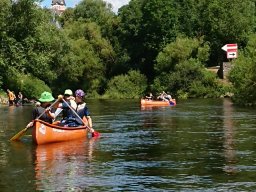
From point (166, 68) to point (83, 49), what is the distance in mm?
14345

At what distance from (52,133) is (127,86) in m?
65.5

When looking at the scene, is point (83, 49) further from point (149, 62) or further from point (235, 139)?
point (235, 139)

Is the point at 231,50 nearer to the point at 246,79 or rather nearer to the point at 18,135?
the point at 246,79

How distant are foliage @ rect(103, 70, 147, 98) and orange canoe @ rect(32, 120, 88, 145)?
62.6 metres

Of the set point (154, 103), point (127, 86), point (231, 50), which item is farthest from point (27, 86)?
point (231, 50)

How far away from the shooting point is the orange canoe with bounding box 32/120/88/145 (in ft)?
60.7

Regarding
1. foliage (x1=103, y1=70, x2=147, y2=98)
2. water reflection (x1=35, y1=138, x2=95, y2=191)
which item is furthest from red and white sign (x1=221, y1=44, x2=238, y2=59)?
water reflection (x1=35, y1=138, x2=95, y2=191)

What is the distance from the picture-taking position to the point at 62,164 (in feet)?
48.3

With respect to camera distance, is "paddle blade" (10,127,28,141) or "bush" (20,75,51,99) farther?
"bush" (20,75,51,99)

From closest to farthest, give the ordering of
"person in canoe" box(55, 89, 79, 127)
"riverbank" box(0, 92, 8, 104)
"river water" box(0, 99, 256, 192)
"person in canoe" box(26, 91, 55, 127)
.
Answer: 1. "river water" box(0, 99, 256, 192)
2. "person in canoe" box(26, 91, 55, 127)
3. "person in canoe" box(55, 89, 79, 127)
4. "riverbank" box(0, 92, 8, 104)

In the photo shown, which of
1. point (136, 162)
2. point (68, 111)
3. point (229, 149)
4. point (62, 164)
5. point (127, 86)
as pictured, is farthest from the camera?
point (127, 86)

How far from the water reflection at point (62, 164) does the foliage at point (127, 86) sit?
6328 centimetres

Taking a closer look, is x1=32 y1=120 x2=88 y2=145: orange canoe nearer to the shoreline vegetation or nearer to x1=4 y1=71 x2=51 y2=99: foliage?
x1=4 y1=71 x2=51 y2=99: foliage

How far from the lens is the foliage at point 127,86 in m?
83.6
